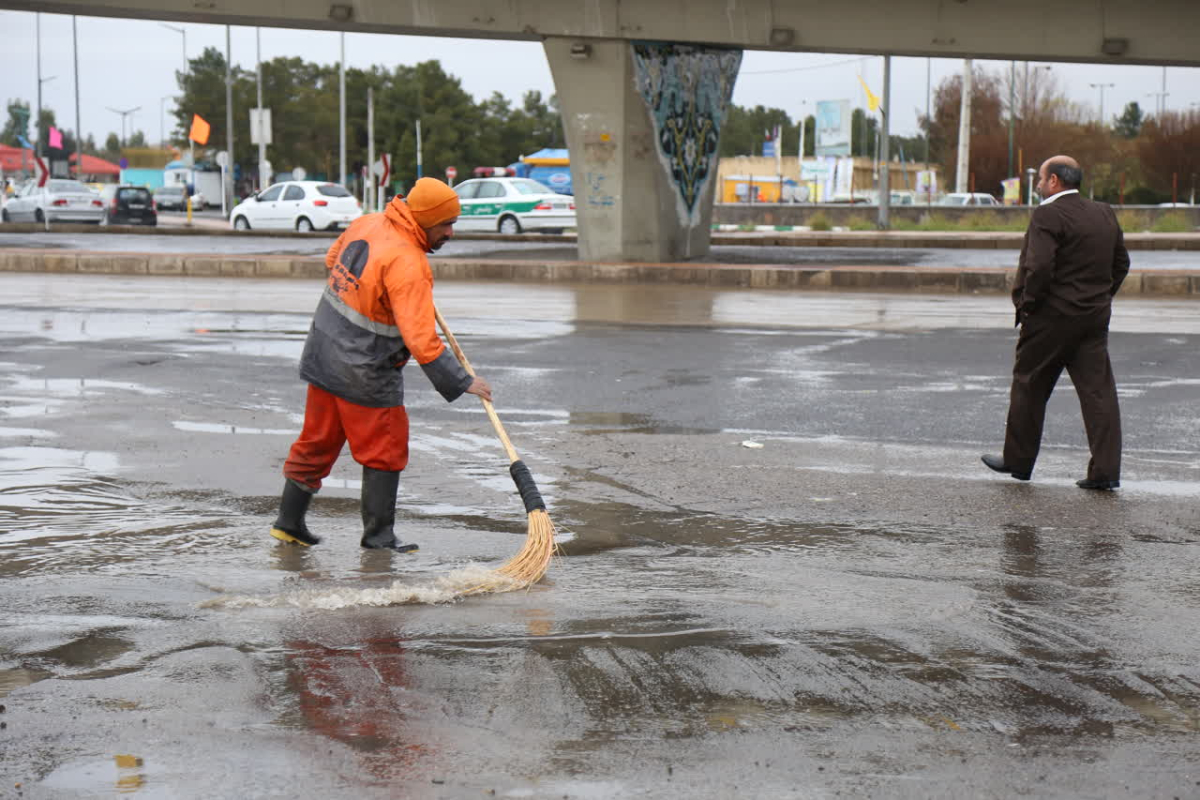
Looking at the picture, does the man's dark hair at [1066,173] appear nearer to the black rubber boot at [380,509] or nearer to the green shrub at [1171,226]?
the black rubber boot at [380,509]

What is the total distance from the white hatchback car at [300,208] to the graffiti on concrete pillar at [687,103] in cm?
1571

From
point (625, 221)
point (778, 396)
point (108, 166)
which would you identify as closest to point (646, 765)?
point (778, 396)

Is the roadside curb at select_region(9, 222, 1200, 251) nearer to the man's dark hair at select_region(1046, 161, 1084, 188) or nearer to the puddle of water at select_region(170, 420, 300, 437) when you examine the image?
the puddle of water at select_region(170, 420, 300, 437)

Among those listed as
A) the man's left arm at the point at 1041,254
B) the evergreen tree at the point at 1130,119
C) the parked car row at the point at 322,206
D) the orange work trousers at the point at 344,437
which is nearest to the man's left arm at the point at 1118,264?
the man's left arm at the point at 1041,254

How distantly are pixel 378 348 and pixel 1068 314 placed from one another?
351 centimetres

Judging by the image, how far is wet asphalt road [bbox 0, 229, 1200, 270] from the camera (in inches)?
974

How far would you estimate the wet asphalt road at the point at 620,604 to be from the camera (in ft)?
11.3

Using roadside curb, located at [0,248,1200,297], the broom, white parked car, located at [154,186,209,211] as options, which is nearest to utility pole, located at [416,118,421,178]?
white parked car, located at [154,186,209,211]

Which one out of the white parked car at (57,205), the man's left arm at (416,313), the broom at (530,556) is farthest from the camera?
the white parked car at (57,205)

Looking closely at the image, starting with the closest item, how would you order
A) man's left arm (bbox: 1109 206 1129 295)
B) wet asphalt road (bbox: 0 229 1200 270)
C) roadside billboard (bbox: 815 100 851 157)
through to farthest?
man's left arm (bbox: 1109 206 1129 295), wet asphalt road (bbox: 0 229 1200 270), roadside billboard (bbox: 815 100 851 157)

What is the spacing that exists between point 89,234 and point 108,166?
84522mm

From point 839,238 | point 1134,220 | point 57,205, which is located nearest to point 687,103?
point 839,238

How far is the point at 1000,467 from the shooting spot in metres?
7.36

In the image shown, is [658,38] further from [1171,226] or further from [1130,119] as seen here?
[1130,119]
